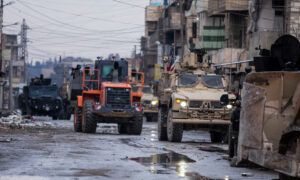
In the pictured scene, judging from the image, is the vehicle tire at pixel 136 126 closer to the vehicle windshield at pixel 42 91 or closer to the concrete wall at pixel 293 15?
the concrete wall at pixel 293 15

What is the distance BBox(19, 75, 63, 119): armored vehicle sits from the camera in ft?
142

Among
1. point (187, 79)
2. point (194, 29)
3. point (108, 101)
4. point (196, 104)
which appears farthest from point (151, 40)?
point (196, 104)

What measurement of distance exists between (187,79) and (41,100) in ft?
72.3

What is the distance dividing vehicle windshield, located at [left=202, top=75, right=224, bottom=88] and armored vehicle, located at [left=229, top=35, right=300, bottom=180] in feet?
40.2

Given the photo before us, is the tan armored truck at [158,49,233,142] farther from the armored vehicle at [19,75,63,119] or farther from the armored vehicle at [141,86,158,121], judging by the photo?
the armored vehicle at [19,75,63,119]

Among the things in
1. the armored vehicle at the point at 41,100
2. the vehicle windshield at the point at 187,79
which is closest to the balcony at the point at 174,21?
the armored vehicle at the point at 41,100

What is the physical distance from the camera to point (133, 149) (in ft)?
56.5

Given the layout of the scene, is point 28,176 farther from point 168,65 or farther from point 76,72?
point 76,72

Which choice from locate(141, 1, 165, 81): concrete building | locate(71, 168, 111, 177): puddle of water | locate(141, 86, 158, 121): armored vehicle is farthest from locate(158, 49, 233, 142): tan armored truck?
locate(141, 1, 165, 81): concrete building

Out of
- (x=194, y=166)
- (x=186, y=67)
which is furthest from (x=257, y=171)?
(x=186, y=67)

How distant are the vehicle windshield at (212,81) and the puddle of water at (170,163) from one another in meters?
7.16

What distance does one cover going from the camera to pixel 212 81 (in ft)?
75.7

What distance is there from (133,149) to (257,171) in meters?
5.29

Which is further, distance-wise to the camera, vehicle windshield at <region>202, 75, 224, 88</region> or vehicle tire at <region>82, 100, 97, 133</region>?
vehicle tire at <region>82, 100, 97, 133</region>
